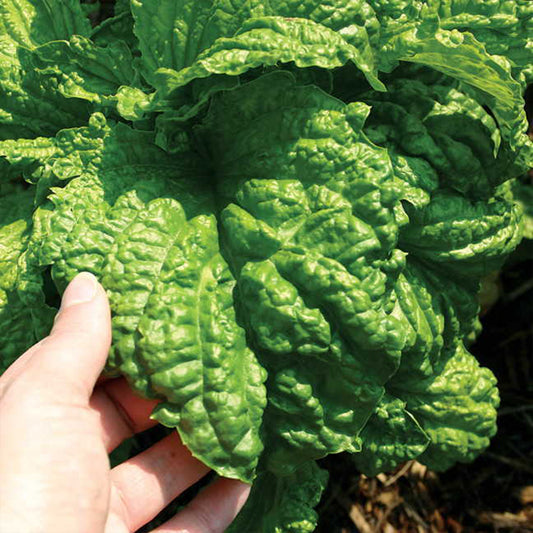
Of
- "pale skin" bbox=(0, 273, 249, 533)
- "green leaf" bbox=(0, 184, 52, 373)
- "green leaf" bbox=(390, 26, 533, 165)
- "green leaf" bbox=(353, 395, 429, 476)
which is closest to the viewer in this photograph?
"pale skin" bbox=(0, 273, 249, 533)

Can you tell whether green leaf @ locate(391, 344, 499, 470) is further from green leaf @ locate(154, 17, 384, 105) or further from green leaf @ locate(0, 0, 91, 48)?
green leaf @ locate(0, 0, 91, 48)

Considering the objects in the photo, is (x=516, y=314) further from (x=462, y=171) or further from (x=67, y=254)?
(x=67, y=254)

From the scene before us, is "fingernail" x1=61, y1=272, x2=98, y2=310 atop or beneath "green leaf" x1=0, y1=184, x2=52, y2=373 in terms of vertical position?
atop

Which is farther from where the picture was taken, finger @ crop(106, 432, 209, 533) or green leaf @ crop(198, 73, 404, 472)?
finger @ crop(106, 432, 209, 533)

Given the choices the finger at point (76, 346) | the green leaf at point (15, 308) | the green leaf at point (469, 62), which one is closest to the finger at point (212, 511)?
the finger at point (76, 346)

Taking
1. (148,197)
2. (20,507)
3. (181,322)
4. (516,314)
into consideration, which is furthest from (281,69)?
(516,314)

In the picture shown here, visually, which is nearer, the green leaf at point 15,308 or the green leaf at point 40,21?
the green leaf at point 15,308

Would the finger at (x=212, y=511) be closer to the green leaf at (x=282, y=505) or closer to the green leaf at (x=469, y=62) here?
the green leaf at (x=282, y=505)

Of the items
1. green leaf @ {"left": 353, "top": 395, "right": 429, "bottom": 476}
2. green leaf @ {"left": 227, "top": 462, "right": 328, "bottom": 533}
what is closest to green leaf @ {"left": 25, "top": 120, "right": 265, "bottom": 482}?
green leaf @ {"left": 227, "top": 462, "right": 328, "bottom": 533}
